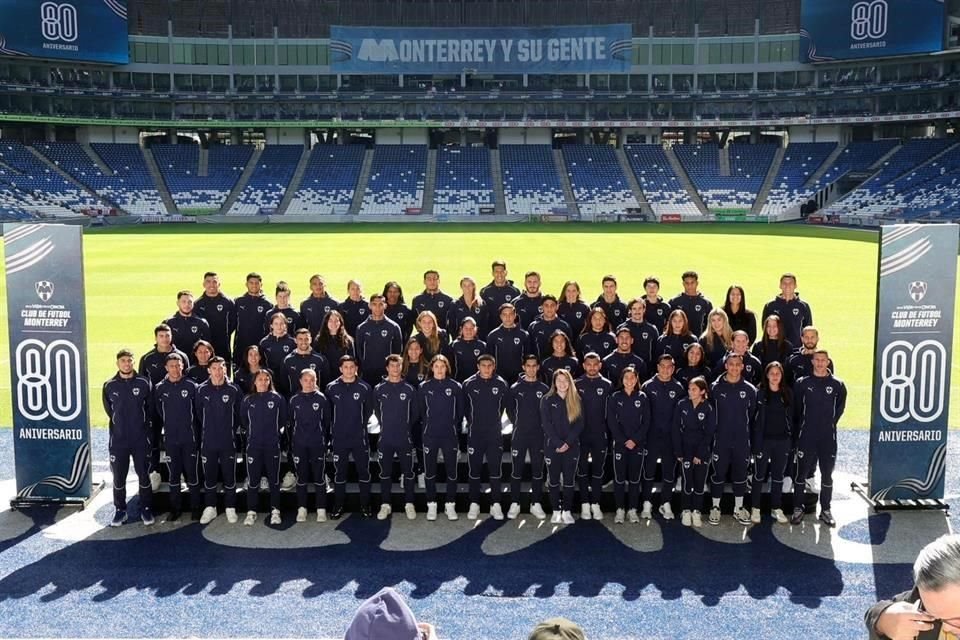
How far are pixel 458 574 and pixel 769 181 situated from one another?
6872 cm

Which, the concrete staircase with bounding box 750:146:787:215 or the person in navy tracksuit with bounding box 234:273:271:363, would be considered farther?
the concrete staircase with bounding box 750:146:787:215

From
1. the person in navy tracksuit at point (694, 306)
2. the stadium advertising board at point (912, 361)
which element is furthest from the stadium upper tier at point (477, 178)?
the stadium advertising board at point (912, 361)

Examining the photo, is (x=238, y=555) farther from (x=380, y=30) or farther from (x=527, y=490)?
(x=380, y=30)

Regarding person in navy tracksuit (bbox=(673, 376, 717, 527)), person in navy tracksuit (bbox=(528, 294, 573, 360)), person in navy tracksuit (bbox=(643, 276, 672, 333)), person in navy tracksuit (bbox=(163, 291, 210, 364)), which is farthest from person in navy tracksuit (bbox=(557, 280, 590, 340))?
person in navy tracksuit (bbox=(163, 291, 210, 364))

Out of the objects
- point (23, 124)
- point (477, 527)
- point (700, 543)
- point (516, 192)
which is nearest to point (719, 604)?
point (700, 543)

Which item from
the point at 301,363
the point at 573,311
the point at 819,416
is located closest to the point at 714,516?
the point at 819,416

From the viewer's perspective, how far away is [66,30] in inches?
2662

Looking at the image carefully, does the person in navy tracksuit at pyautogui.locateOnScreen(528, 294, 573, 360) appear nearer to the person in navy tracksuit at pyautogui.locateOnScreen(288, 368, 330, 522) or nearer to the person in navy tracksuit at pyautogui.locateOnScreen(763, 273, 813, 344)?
the person in navy tracksuit at pyautogui.locateOnScreen(763, 273, 813, 344)

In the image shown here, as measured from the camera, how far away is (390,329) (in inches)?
409

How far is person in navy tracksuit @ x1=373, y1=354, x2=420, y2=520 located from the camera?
8.72 metres

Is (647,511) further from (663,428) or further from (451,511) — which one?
(451,511)

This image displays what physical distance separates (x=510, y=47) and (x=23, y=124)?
40.9 m

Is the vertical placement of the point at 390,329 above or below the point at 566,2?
below

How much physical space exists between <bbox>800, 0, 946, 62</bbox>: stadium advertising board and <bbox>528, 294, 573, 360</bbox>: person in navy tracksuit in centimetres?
6456
